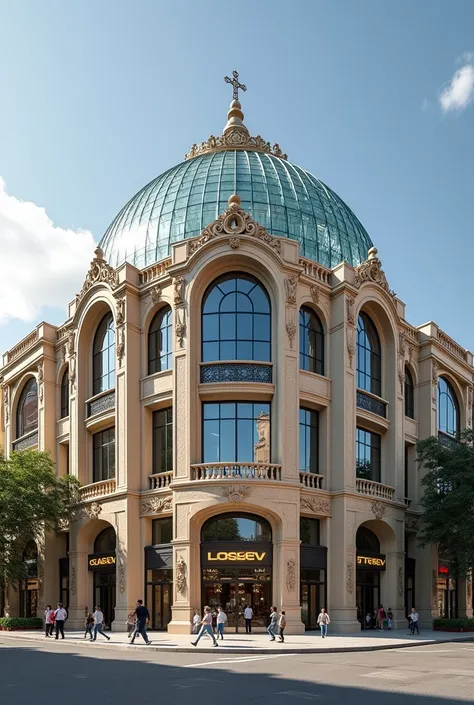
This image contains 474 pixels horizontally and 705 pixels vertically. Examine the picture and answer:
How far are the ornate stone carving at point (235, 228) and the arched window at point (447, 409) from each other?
18.2 metres

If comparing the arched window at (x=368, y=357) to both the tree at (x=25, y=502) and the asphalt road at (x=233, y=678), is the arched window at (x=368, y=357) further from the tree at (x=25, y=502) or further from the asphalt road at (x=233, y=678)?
the asphalt road at (x=233, y=678)

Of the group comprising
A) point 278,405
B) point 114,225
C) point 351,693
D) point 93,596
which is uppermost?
point 114,225

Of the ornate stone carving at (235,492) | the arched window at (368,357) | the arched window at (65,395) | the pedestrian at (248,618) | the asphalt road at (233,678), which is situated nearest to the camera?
the asphalt road at (233,678)

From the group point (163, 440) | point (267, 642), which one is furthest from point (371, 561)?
point (163, 440)

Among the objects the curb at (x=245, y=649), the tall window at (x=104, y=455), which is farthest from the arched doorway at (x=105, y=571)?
the curb at (x=245, y=649)

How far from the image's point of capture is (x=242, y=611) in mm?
33625

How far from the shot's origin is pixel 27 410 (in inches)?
2003

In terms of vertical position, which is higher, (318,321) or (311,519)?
(318,321)

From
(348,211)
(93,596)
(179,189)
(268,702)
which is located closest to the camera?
(268,702)

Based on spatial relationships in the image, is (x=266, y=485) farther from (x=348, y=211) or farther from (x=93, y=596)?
(x=348, y=211)

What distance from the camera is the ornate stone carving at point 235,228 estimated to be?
36.2 metres

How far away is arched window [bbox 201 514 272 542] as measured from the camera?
3456cm

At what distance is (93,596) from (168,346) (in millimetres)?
14093

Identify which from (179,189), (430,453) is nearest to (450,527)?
(430,453)
